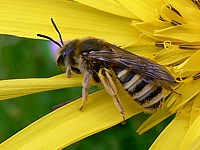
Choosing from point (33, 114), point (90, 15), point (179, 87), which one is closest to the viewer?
point (179, 87)

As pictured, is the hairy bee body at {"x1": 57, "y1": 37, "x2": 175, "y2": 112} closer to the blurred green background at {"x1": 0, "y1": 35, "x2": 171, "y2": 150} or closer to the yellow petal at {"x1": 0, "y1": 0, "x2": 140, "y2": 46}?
the yellow petal at {"x1": 0, "y1": 0, "x2": 140, "y2": 46}

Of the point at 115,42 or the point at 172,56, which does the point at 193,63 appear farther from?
the point at 115,42

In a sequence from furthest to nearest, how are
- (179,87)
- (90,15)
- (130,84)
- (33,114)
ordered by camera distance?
(33,114)
(90,15)
(179,87)
(130,84)

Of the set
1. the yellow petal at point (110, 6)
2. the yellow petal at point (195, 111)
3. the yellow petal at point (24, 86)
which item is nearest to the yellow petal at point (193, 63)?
the yellow petal at point (195, 111)

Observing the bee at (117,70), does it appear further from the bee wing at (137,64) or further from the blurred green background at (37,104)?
the blurred green background at (37,104)

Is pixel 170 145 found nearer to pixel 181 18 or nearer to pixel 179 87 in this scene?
pixel 179 87

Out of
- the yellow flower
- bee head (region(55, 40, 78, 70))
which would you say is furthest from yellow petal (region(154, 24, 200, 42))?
bee head (region(55, 40, 78, 70))

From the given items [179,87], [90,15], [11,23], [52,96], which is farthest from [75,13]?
[52,96]

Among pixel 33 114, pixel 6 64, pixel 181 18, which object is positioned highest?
pixel 181 18
